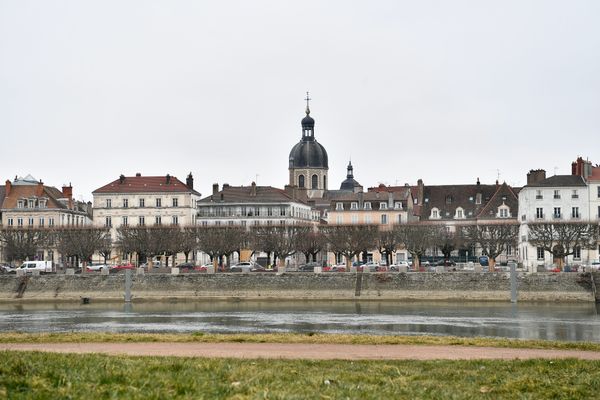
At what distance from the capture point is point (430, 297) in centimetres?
7200

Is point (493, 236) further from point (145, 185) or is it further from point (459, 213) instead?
point (145, 185)

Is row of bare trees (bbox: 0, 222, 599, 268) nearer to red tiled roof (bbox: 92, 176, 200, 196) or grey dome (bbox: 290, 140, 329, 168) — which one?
red tiled roof (bbox: 92, 176, 200, 196)

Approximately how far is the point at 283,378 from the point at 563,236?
6524 centimetres

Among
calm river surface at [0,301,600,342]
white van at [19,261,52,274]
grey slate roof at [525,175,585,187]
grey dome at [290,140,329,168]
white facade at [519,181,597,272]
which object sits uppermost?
grey dome at [290,140,329,168]

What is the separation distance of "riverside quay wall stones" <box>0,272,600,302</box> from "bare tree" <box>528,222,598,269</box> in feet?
32.8

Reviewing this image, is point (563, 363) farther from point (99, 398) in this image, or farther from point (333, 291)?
point (333, 291)

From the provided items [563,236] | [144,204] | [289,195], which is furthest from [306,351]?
[289,195]

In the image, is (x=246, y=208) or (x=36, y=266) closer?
(x=36, y=266)

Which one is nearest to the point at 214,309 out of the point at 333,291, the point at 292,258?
the point at 333,291

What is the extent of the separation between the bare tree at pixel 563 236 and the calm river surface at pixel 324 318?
49.8ft

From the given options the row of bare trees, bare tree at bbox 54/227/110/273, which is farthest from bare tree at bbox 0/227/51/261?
bare tree at bbox 54/227/110/273

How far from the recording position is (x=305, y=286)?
7506cm

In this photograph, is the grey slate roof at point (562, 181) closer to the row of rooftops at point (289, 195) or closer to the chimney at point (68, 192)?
the row of rooftops at point (289, 195)

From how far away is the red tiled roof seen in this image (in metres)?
110
